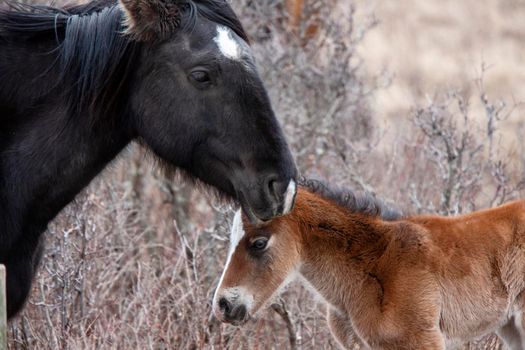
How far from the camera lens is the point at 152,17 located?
4.47 meters

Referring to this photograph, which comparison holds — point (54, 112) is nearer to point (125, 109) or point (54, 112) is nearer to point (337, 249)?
point (125, 109)

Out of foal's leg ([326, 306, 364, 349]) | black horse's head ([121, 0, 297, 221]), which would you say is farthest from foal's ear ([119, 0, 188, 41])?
foal's leg ([326, 306, 364, 349])

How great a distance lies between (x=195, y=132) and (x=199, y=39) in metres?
0.43

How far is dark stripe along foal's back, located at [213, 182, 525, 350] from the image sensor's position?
18.9ft

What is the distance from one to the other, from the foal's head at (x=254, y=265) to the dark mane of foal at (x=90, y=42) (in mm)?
1425

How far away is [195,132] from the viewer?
14.8ft

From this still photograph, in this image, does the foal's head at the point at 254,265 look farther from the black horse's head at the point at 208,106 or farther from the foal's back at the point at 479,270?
the black horse's head at the point at 208,106

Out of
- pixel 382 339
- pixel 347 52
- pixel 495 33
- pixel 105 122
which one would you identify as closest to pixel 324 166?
pixel 347 52

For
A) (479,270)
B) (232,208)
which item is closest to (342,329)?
(479,270)

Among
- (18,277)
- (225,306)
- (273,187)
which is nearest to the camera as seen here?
(273,187)

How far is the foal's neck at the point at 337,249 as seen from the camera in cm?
593

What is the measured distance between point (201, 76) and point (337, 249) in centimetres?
190

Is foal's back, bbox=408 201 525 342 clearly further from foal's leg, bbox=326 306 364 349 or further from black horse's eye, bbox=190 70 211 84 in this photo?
black horse's eye, bbox=190 70 211 84

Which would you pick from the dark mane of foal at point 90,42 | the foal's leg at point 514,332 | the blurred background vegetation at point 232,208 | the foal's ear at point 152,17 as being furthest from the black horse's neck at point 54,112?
the foal's leg at point 514,332
